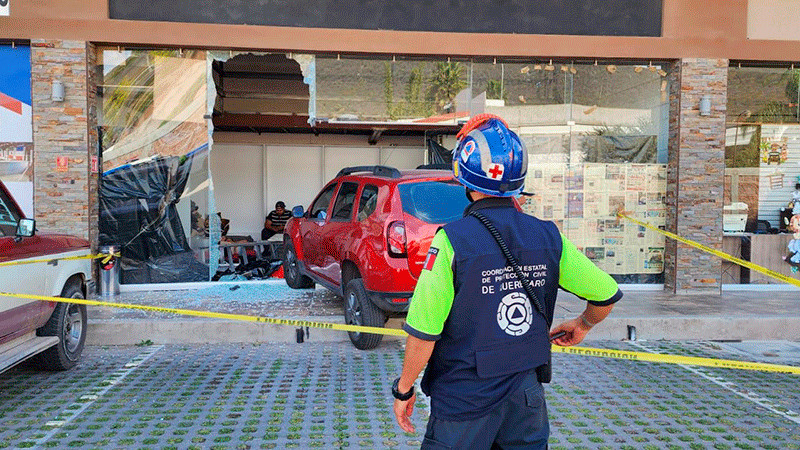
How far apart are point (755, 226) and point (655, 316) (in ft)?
13.5

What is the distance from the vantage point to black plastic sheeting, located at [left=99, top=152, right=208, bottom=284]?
1004 cm

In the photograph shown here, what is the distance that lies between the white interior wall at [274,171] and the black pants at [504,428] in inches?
578

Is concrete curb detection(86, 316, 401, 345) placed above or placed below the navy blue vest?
below

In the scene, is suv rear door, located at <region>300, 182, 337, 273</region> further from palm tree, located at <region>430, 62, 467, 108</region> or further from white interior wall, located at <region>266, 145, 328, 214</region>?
white interior wall, located at <region>266, 145, 328, 214</region>

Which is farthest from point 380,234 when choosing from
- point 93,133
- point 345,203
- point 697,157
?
point 697,157

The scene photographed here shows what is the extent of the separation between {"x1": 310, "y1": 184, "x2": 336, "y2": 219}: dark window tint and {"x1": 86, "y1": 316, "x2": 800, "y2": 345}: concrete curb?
4.56 ft

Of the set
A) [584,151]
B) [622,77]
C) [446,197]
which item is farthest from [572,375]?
[622,77]

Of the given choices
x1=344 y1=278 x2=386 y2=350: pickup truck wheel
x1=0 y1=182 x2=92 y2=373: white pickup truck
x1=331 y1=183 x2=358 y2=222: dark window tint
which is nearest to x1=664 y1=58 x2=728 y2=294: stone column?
x1=331 y1=183 x2=358 y2=222: dark window tint

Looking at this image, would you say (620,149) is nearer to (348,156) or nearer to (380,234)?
(380,234)

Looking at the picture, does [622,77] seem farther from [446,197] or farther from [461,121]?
[446,197]

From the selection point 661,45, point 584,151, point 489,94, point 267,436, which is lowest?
point 267,436

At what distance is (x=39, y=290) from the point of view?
566 centimetres

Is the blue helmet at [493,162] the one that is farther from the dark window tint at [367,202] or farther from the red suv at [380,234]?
the dark window tint at [367,202]

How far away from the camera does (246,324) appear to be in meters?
7.73
